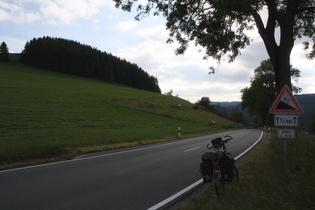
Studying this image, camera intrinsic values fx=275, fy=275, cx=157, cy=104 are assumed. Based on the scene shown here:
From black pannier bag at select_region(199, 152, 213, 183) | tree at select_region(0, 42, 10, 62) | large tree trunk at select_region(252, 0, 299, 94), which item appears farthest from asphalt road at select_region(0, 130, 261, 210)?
tree at select_region(0, 42, 10, 62)

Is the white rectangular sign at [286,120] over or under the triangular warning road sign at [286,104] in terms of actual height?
under

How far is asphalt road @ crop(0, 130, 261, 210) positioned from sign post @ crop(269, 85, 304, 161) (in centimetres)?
272

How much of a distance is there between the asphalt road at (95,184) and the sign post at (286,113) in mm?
2725

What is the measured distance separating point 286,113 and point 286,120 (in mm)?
197

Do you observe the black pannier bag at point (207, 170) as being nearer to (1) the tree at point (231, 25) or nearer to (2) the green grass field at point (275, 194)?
(2) the green grass field at point (275, 194)

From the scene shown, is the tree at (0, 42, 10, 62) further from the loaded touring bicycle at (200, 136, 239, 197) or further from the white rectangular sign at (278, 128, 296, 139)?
the loaded touring bicycle at (200, 136, 239, 197)

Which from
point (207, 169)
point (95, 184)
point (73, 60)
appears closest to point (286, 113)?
point (207, 169)

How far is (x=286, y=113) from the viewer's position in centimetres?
772

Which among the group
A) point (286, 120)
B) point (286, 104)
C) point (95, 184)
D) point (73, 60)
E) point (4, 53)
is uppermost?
point (4, 53)

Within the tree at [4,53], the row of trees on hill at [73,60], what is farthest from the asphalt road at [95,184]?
the tree at [4,53]

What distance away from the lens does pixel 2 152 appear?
1045 cm

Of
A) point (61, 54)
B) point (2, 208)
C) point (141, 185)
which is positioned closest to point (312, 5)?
point (141, 185)

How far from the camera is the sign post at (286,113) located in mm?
7577

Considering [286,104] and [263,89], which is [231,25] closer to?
[286,104]
